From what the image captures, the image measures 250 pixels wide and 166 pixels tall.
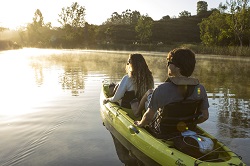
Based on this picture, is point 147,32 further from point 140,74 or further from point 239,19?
point 140,74

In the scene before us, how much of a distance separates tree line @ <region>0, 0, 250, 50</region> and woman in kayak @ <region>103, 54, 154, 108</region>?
4980cm

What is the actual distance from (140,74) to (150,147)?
7.08 feet

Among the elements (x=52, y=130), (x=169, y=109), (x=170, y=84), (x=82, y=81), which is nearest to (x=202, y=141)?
(x=169, y=109)

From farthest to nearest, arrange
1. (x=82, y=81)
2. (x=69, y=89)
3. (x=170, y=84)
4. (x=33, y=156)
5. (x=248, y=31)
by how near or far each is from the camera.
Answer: (x=248, y=31)
(x=82, y=81)
(x=69, y=89)
(x=33, y=156)
(x=170, y=84)

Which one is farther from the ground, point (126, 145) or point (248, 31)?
point (248, 31)

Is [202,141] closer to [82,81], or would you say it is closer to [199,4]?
[82,81]

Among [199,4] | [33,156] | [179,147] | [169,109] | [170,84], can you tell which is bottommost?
[33,156]

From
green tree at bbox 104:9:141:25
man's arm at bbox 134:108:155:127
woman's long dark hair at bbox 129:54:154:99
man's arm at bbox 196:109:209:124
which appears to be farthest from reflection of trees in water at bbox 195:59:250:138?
green tree at bbox 104:9:141:25

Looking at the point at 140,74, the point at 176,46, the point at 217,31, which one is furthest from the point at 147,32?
the point at 140,74

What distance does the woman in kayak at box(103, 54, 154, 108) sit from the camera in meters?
7.19

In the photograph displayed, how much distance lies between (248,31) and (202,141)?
56.8m

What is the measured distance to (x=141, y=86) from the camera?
740 cm

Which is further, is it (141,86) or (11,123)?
(11,123)

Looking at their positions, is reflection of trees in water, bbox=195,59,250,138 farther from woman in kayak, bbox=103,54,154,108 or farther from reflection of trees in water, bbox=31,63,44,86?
reflection of trees in water, bbox=31,63,44,86
